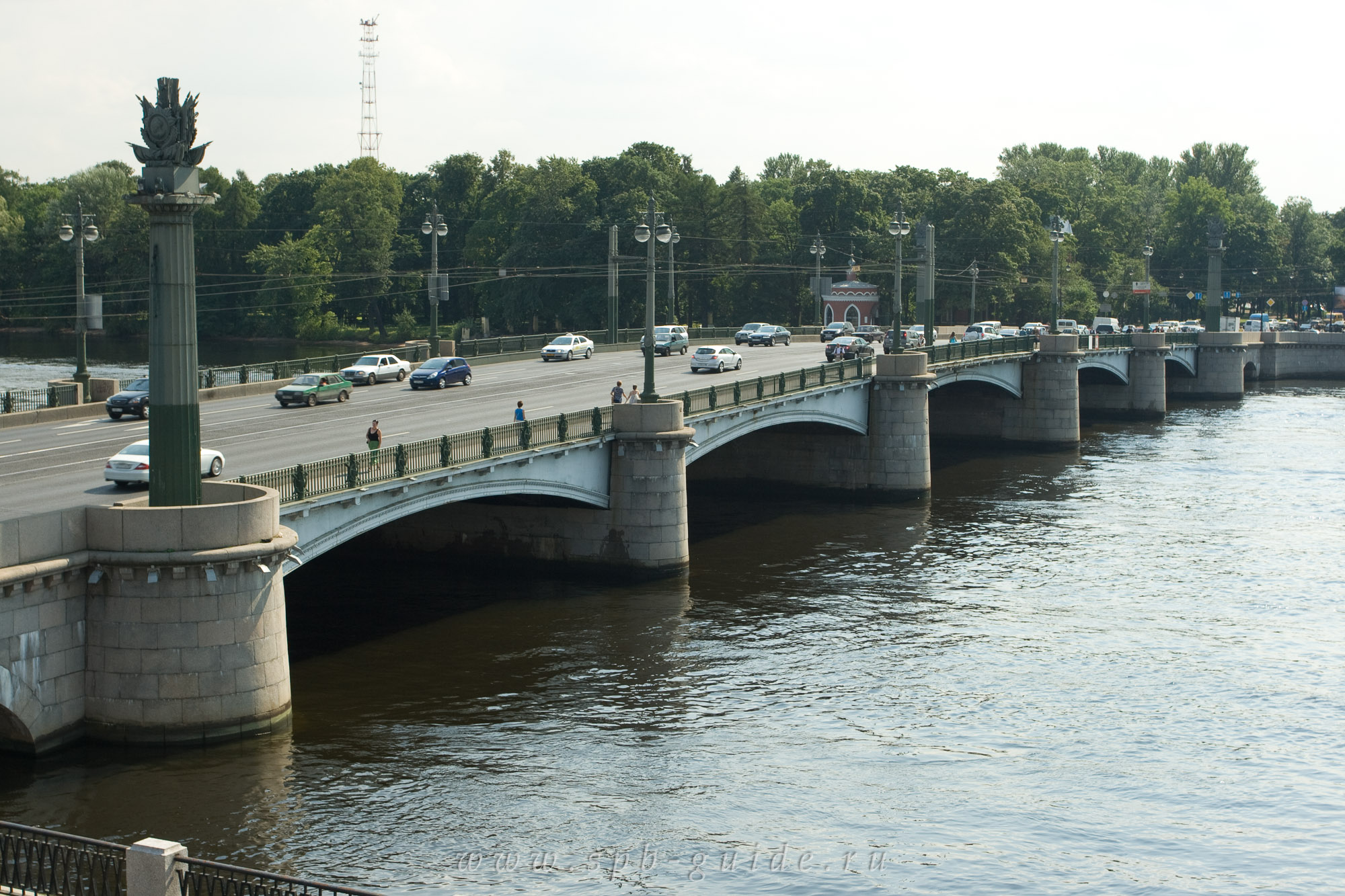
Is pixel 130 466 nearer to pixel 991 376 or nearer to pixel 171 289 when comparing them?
pixel 171 289

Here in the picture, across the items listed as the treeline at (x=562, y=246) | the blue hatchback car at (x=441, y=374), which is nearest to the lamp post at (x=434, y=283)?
the blue hatchback car at (x=441, y=374)

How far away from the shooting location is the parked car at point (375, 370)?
58.0m

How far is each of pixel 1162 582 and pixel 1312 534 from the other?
433 inches

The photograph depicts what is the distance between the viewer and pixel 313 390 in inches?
1987

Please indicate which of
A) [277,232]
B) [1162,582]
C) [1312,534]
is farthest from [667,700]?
[277,232]

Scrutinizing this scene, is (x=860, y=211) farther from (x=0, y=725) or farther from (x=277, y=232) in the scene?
(x=0, y=725)

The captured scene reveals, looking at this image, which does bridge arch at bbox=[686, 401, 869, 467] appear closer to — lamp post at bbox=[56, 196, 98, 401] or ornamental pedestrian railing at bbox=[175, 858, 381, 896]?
lamp post at bbox=[56, 196, 98, 401]

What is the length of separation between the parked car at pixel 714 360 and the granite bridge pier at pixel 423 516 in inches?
181

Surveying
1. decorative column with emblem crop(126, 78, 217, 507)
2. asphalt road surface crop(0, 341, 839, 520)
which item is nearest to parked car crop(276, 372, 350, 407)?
asphalt road surface crop(0, 341, 839, 520)

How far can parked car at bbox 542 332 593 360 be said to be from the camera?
7012cm

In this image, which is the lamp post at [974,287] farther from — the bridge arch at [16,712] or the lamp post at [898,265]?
the bridge arch at [16,712]

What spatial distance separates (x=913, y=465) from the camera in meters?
58.8

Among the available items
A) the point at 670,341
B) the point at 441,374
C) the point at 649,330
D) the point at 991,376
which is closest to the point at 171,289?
the point at 649,330

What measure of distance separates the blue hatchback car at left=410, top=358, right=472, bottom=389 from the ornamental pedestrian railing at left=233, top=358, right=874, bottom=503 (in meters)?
13.6
